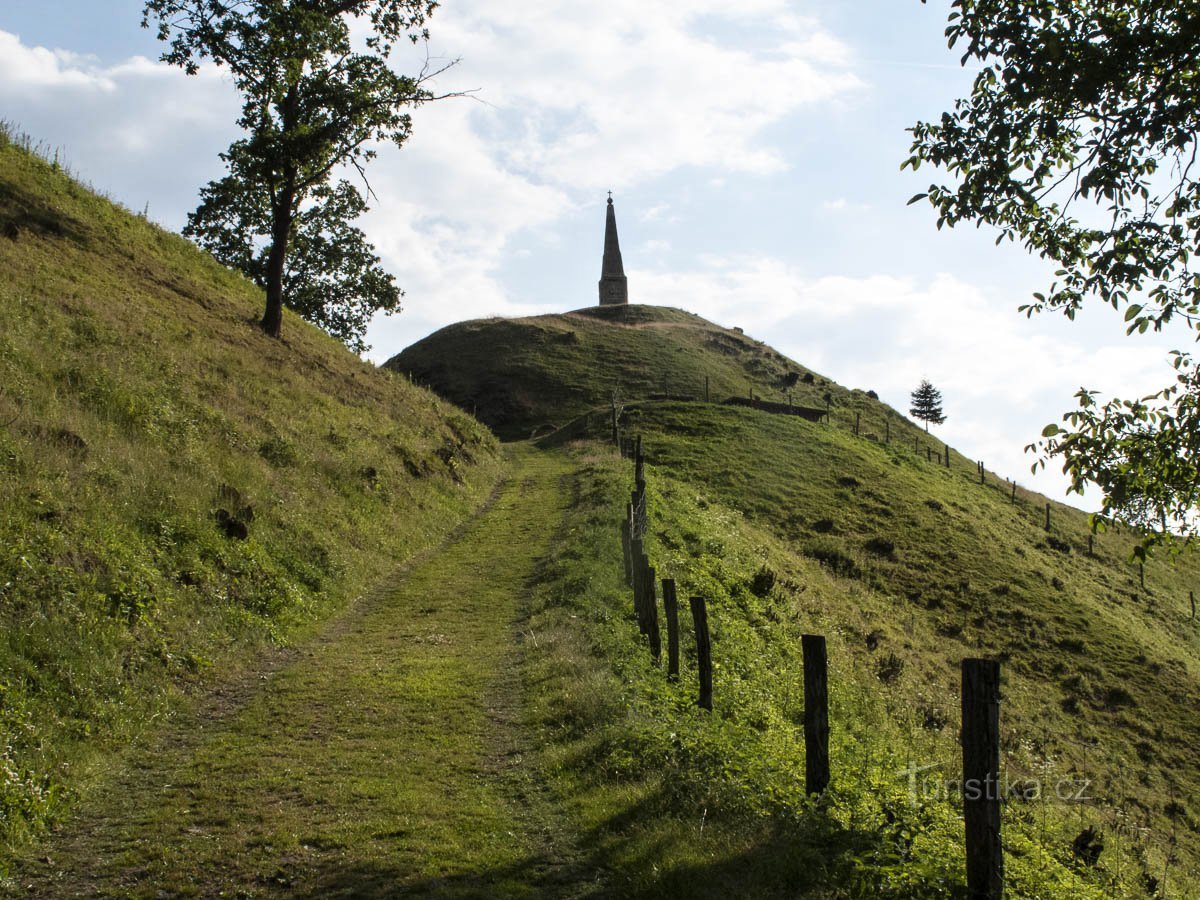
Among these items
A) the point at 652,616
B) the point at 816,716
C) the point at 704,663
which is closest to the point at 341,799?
the point at 816,716

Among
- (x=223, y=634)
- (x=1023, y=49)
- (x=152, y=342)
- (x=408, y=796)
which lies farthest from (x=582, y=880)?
(x=152, y=342)

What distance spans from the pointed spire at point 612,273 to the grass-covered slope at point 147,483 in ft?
320

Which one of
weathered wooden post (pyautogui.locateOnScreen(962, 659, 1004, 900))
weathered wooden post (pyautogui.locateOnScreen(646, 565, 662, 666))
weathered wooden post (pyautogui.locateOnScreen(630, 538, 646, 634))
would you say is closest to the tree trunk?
weathered wooden post (pyautogui.locateOnScreen(630, 538, 646, 634))

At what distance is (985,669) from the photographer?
6758mm

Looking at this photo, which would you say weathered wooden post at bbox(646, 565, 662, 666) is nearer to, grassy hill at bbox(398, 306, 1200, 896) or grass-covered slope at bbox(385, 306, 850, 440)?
grassy hill at bbox(398, 306, 1200, 896)

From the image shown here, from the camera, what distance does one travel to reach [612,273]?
13662 centimetres

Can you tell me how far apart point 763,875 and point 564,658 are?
23.8 feet

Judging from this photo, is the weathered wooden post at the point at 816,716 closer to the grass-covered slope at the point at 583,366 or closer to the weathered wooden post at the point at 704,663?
the weathered wooden post at the point at 704,663

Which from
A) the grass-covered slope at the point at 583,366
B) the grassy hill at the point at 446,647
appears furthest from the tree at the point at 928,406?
the grassy hill at the point at 446,647

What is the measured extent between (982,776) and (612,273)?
133 metres

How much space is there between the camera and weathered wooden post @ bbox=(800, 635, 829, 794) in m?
9.16

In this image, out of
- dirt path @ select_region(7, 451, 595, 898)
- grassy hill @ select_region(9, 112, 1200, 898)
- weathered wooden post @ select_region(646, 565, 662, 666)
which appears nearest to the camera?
dirt path @ select_region(7, 451, 595, 898)

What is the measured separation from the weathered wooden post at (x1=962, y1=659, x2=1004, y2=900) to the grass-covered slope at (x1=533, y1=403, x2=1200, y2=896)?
0.32 metres

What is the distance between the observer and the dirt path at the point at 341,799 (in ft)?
25.4
